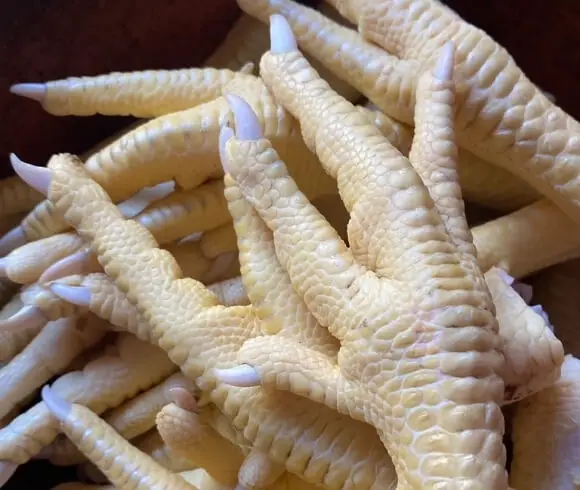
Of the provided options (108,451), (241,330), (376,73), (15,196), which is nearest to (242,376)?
(241,330)

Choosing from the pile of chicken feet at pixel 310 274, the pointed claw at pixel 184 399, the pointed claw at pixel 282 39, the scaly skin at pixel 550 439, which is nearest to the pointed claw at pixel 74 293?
the pile of chicken feet at pixel 310 274

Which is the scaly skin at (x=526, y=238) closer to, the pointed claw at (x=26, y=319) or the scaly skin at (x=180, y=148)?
the scaly skin at (x=180, y=148)

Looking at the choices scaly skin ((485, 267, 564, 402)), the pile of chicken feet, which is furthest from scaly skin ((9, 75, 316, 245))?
scaly skin ((485, 267, 564, 402))

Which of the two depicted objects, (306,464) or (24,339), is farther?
(24,339)

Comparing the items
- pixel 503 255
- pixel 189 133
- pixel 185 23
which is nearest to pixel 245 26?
pixel 185 23

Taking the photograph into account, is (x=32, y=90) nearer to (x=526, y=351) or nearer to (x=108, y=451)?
(x=108, y=451)

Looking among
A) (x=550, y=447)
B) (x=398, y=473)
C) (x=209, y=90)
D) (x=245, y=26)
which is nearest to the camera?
(x=398, y=473)

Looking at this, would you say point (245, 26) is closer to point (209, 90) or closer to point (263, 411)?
point (209, 90)

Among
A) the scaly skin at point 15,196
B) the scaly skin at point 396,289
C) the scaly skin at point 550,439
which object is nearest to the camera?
the scaly skin at point 396,289
